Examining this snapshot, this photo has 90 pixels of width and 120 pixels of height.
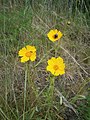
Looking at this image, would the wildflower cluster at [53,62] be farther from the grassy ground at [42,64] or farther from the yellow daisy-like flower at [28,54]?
the grassy ground at [42,64]

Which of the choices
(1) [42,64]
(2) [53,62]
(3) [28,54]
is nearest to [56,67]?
(2) [53,62]

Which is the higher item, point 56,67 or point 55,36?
point 55,36

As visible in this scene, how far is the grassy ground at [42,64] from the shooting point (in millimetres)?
1604

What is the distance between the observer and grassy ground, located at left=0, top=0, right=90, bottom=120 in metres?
1.60

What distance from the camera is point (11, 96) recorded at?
1.67 meters

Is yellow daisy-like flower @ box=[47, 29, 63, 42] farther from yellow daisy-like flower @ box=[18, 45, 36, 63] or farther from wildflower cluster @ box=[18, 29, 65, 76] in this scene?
yellow daisy-like flower @ box=[18, 45, 36, 63]

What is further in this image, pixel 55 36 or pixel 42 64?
pixel 42 64

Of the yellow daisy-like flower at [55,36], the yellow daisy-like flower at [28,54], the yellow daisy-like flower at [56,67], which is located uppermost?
the yellow daisy-like flower at [55,36]

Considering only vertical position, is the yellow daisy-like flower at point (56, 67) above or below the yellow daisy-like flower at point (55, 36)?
below

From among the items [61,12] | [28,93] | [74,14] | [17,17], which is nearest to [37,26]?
[17,17]

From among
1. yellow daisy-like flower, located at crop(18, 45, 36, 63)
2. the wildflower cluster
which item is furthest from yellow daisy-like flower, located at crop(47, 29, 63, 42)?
yellow daisy-like flower, located at crop(18, 45, 36, 63)

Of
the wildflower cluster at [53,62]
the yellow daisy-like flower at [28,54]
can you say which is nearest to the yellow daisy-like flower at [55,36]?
the wildflower cluster at [53,62]

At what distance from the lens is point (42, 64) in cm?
200

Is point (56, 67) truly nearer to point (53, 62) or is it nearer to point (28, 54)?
point (53, 62)
